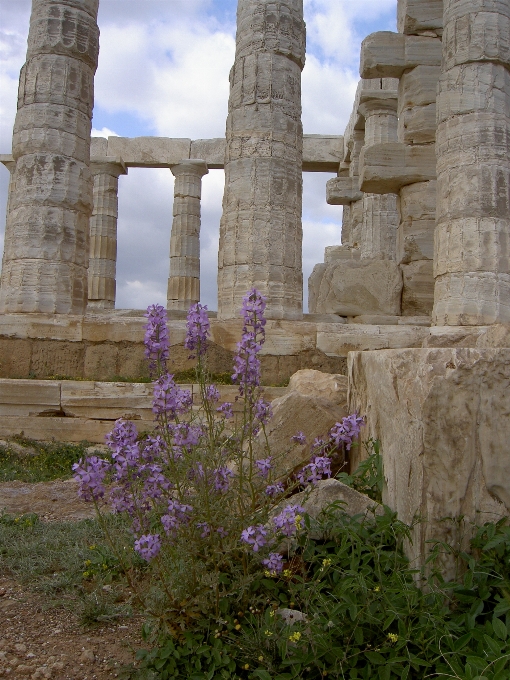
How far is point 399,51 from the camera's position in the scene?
11.3m

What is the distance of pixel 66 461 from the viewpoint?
718 centimetres

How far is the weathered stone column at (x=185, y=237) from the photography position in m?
19.4

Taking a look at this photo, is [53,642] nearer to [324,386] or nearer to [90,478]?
[90,478]

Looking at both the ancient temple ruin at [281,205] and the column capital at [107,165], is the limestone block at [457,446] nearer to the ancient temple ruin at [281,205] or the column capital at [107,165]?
the ancient temple ruin at [281,205]

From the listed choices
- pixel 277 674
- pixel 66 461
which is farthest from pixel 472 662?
pixel 66 461

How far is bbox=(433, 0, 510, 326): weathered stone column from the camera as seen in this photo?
29.4 ft

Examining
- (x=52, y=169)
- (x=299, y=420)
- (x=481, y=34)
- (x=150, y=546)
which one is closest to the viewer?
(x=150, y=546)

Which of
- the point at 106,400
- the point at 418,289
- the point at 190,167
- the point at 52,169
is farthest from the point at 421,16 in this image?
the point at 190,167

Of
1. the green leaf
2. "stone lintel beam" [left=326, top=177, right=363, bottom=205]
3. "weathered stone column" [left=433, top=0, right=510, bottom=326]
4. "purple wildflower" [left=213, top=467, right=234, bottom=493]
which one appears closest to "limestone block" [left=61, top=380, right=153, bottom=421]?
"weathered stone column" [left=433, top=0, right=510, bottom=326]

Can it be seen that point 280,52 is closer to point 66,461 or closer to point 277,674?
point 66,461

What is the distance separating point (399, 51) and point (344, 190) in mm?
5765

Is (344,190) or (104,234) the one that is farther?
(104,234)

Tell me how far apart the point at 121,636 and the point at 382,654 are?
115cm

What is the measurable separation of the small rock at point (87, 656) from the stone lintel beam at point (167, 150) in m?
17.6
